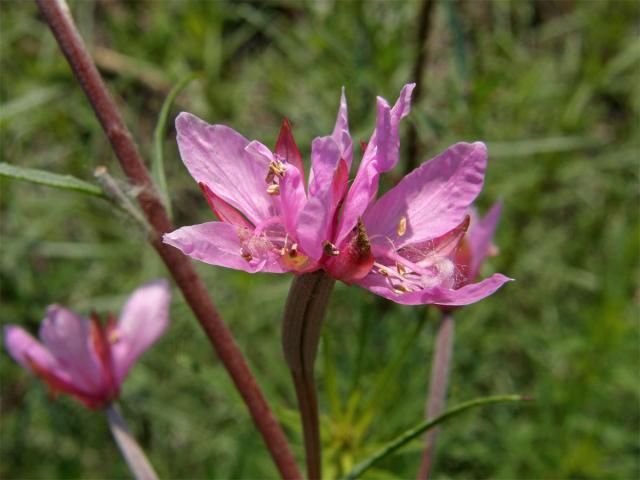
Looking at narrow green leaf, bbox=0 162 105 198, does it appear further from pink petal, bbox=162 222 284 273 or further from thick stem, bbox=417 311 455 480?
thick stem, bbox=417 311 455 480

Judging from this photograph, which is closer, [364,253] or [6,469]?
[364,253]

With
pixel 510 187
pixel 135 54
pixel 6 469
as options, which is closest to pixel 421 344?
pixel 510 187

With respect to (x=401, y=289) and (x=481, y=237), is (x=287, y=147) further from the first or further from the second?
(x=481, y=237)

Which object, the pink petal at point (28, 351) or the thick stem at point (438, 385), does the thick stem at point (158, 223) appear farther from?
the pink petal at point (28, 351)

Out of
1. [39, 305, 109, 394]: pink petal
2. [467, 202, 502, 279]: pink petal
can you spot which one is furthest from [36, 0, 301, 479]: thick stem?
[467, 202, 502, 279]: pink petal

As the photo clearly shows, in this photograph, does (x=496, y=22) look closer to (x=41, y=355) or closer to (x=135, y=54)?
(x=135, y=54)

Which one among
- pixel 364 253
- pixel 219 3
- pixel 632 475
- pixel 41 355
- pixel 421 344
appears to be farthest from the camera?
pixel 219 3

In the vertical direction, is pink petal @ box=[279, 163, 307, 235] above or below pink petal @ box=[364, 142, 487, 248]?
above
